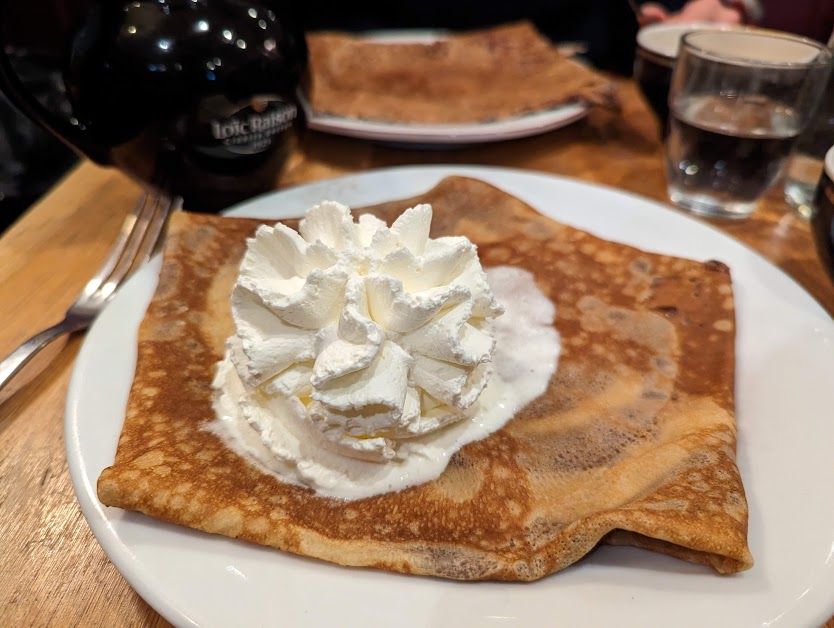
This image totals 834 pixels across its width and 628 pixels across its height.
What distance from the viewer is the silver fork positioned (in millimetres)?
933

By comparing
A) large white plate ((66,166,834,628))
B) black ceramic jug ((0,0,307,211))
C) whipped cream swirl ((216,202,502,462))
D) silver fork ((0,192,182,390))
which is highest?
black ceramic jug ((0,0,307,211))

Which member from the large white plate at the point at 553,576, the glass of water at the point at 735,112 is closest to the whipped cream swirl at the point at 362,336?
the large white plate at the point at 553,576

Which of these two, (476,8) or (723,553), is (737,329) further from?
(476,8)

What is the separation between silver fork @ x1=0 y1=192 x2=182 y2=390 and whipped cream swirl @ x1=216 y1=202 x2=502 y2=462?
345mm

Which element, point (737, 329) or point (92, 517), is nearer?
point (92, 517)

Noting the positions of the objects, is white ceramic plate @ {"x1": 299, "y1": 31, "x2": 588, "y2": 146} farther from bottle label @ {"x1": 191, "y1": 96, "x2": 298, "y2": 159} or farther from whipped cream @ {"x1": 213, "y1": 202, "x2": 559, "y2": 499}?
whipped cream @ {"x1": 213, "y1": 202, "x2": 559, "y2": 499}

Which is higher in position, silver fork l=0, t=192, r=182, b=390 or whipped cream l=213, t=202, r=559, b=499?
whipped cream l=213, t=202, r=559, b=499

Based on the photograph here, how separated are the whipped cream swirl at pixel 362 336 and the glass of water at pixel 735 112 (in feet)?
2.64

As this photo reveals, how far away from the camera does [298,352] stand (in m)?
0.78

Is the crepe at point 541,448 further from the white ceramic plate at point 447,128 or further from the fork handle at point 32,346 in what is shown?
the white ceramic plate at point 447,128

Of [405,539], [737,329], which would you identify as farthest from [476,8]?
[405,539]

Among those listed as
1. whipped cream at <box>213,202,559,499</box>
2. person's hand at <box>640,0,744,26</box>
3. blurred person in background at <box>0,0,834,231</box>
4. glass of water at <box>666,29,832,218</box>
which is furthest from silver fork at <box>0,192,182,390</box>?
person's hand at <box>640,0,744,26</box>

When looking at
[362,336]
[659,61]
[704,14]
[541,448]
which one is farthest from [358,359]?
[704,14]

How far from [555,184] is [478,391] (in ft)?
2.19
